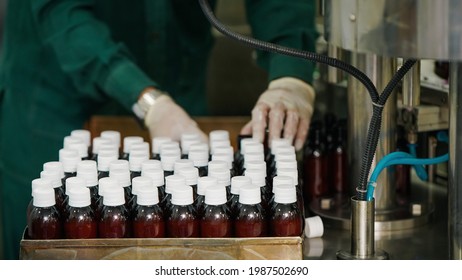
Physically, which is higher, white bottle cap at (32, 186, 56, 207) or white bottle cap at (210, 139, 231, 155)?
white bottle cap at (210, 139, 231, 155)

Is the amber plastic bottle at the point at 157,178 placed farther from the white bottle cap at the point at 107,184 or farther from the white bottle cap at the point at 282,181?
the white bottle cap at the point at 282,181

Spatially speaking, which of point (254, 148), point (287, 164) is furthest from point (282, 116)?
point (287, 164)

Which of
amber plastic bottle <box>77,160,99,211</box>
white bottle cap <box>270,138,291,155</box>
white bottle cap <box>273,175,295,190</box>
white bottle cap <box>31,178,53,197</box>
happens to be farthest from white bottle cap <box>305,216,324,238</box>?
white bottle cap <box>31,178,53,197</box>

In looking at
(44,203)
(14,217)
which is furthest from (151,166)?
(14,217)

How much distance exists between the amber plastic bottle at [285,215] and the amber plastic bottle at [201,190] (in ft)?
0.40

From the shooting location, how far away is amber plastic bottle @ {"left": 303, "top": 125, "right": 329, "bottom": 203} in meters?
2.16

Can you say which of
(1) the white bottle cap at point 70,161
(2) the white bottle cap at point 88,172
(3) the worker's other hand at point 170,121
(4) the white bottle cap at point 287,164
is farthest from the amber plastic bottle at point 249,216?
(3) the worker's other hand at point 170,121

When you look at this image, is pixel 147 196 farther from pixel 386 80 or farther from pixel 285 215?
pixel 386 80

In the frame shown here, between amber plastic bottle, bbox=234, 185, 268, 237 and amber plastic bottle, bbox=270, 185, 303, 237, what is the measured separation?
1.0 inches

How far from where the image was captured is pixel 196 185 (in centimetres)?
175

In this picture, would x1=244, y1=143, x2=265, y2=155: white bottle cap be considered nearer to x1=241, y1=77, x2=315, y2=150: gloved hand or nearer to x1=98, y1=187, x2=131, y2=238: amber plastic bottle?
x1=241, y1=77, x2=315, y2=150: gloved hand

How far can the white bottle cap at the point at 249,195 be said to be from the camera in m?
1.60

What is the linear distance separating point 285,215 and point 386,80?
1.69 feet
